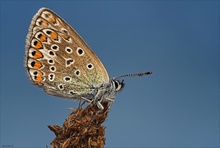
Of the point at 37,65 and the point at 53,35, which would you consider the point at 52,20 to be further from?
the point at 37,65

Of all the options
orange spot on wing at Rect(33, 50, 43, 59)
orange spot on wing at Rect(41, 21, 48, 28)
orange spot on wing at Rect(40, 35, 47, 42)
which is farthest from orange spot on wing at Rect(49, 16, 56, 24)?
orange spot on wing at Rect(33, 50, 43, 59)

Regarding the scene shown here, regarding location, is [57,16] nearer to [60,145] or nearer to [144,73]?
[144,73]

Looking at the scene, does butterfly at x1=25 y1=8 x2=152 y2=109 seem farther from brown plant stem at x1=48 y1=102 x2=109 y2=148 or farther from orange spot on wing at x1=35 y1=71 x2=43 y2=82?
brown plant stem at x1=48 y1=102 x2=109 y2=148

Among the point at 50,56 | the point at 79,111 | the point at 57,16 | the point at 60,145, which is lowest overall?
the point at 60,145

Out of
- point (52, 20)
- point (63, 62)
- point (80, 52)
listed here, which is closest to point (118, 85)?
point (80, 52)

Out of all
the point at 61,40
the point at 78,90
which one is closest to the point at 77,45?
the point at 61,40

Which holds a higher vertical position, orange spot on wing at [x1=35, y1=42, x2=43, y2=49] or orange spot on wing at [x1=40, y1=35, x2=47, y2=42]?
orange spot on wing at [x1=40, y1=35, x2=47, y2=42]

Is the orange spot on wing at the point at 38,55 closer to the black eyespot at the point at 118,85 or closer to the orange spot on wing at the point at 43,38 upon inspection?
the orange spot on wing at the point at 43,38

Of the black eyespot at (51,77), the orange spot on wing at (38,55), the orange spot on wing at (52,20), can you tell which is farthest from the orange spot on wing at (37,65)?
the orange spot on wing at (52,20)
